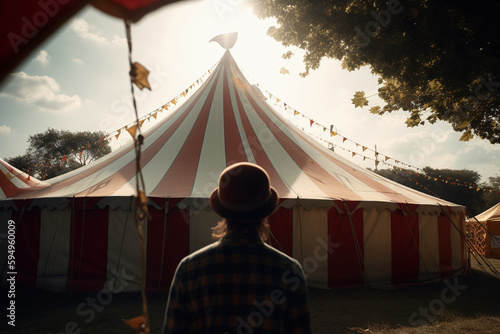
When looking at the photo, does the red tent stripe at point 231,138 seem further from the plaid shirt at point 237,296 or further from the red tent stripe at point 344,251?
the plaid shirt at point 237,296

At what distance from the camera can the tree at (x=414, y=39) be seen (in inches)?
110

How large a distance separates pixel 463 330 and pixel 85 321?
162 inches

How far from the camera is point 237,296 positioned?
971 mm

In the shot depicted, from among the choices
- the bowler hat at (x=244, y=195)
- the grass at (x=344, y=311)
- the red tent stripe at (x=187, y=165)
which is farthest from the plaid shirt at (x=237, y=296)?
the red tent stripe at (x=187, y=165)

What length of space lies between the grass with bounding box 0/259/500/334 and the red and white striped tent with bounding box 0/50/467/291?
271 mm

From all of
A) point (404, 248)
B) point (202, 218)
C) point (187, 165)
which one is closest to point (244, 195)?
point (202, 218)

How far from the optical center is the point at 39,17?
1.57ft

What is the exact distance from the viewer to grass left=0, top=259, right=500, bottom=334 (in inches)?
121

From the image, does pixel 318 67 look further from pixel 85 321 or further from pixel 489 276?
pixel 489 276

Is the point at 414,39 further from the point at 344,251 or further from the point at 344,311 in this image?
the point at 344,311

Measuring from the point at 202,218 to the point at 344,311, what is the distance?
2281mm

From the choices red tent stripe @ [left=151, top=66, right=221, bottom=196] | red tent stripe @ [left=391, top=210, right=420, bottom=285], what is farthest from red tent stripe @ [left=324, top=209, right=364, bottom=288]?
red tent stripe @ [left=151, top=66, right=221, bottom=196]

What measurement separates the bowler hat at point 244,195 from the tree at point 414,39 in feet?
9.08

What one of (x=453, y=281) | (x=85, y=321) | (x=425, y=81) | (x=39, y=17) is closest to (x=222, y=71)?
(x=425, y=81)
